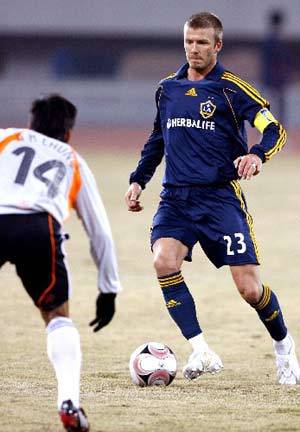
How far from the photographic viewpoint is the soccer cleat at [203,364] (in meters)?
7.22

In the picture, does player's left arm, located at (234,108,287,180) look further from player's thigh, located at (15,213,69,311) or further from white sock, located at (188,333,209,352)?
player's thigh, located at (15,213,69,311)

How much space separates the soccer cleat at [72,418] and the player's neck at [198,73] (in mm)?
2893

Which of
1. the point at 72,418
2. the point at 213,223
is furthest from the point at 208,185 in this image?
the point at 72,418

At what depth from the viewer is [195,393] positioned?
7.06 metres

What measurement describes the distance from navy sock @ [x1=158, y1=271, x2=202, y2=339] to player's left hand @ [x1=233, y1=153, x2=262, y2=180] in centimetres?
85

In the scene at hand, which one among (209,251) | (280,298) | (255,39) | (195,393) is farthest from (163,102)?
(255,39)

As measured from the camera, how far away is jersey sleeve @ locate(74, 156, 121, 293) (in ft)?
18.9

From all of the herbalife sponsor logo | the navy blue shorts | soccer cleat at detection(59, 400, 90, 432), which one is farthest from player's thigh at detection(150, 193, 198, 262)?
soccer cleat at detection(59, 400, 90, 432)

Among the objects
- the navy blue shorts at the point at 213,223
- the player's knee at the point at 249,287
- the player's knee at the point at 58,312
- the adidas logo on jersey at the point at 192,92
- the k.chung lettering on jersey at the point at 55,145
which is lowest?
the player's knee at the point at 249,287

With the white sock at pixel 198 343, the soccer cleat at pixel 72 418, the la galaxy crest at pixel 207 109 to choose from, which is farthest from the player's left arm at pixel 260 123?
the soccer cleat at pixel 72 418

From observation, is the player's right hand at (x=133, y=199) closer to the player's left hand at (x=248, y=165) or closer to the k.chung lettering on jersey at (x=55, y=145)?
the player's left hand at (x=248, y=165)

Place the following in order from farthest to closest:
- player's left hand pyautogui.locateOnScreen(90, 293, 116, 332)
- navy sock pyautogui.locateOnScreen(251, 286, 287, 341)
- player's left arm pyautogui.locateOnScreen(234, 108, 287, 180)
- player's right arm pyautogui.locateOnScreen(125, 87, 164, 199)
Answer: player's right arm pyautogui.locateOnScreen(125, 87, 164, 199), navy sock pyautogui.locateOnScreen(251, 286, 287, 341), player's left arm pyautogui.locateOnScreen(234, 108, 287, 180), player's left hand pyautogui.locateOnScreen(90, 293, 116, 332)

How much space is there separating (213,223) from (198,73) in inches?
39.6

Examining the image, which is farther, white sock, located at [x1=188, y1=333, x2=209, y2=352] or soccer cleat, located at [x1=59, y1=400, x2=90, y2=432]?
white sock, located at [x1=188, y1=333, x2=209, y2=352]
